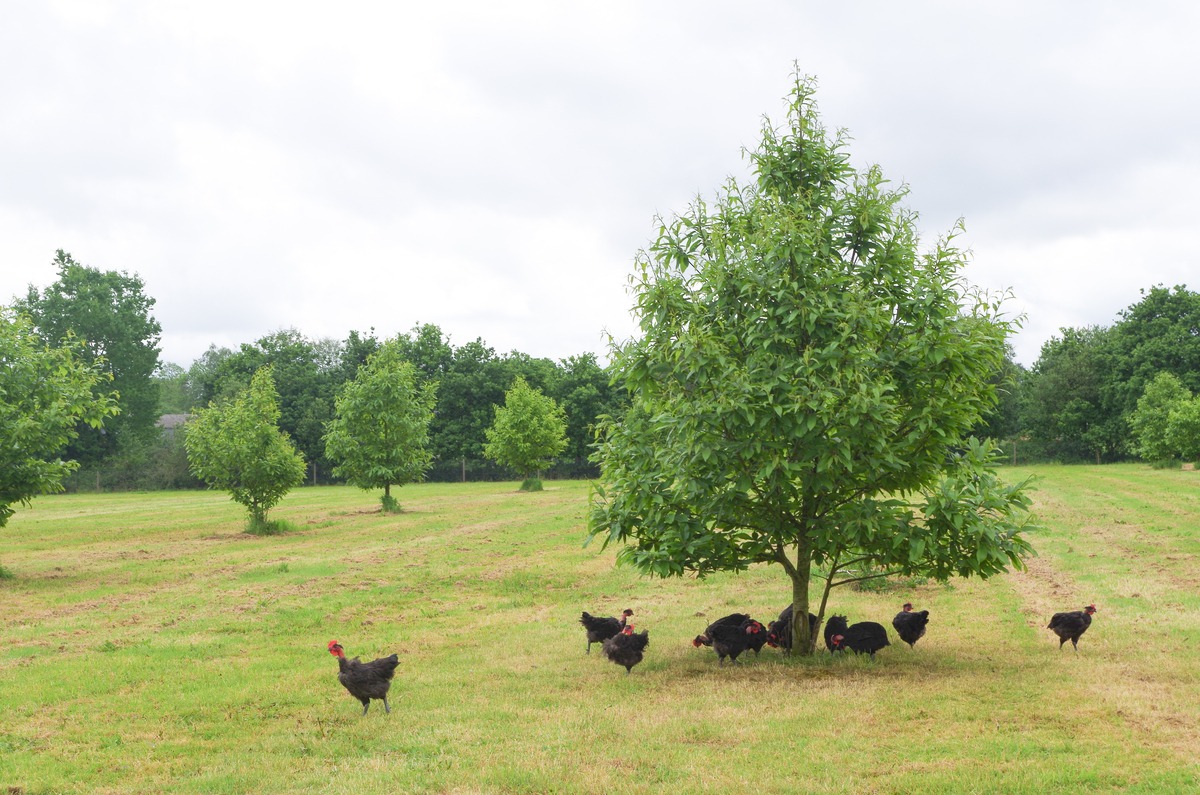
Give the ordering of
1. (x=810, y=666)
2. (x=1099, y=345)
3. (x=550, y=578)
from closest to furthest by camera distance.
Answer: (x=810, y=666), (x=550, y=578), (x=1099, y=345)

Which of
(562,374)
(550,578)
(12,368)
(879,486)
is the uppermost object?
(562,374)

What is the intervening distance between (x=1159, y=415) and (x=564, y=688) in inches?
2597

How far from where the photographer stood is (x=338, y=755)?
8688 millimetres

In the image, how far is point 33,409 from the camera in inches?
835

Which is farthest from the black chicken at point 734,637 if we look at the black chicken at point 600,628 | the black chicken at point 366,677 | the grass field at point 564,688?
the black chicken at point 366,677

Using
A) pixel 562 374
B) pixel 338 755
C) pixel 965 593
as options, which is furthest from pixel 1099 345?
pixel 338 755

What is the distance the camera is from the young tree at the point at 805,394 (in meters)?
10.8

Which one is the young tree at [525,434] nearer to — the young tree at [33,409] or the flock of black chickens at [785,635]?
the young tree at [33,409]

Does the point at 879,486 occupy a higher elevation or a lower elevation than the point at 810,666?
higher

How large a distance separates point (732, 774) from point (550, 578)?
13662 millimetres

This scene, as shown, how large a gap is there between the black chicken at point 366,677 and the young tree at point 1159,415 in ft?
210

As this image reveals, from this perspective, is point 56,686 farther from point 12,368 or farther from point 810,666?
point 12,368

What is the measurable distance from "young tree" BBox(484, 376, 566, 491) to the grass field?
130 feet

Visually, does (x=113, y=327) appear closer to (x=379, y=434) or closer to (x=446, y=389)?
(x=446, y=389)
